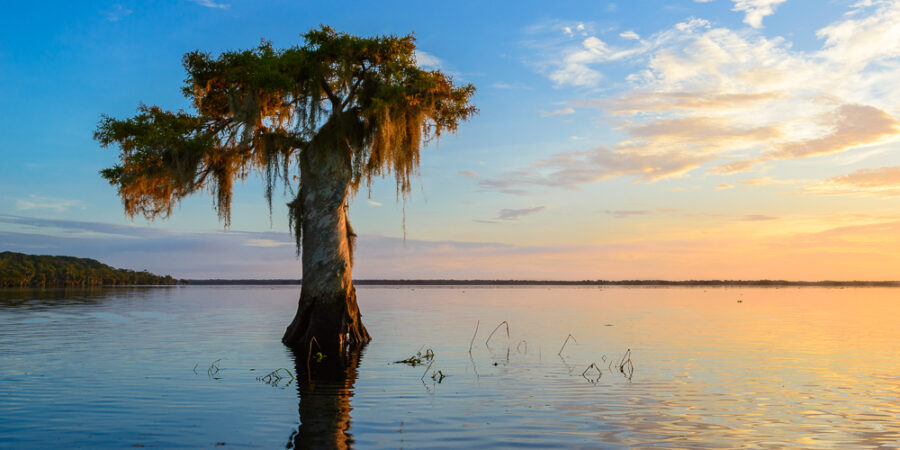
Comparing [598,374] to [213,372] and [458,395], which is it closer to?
[458,395]

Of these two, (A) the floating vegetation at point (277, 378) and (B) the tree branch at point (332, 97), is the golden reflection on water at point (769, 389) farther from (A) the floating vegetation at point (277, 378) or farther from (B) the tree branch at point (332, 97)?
(B) the tree branch at point (332, 97)

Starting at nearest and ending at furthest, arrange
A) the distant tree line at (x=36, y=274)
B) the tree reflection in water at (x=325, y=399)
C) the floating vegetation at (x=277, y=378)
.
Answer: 1. the tree reflection in water at (x=325, y=399)
2. the floating vegetation at (x=277, y=378)
3. the distant tree line at (x=36, y=274)

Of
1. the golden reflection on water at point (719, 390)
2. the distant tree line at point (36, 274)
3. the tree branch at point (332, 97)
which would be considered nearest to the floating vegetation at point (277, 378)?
the golden reflection on water at point (719, 390)

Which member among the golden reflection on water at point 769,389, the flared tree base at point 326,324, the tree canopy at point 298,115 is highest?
the tree canopy at point 298,115

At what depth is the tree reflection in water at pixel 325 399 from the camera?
34.4ft

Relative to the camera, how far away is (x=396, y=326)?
120 ft

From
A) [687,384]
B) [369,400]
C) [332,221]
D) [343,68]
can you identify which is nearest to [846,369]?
[687,384]

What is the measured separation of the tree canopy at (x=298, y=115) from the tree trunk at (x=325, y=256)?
48 cm

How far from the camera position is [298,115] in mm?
22875

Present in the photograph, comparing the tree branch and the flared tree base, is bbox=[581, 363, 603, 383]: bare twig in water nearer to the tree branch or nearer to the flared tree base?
the flared tree base

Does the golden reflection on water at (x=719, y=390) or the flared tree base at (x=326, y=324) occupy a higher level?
the flared tree base at (x=326, y=324)

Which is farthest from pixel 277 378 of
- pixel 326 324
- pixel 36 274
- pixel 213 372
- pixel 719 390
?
pixel 36 274

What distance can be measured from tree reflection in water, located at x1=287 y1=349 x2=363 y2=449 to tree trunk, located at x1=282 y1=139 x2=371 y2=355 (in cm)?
97

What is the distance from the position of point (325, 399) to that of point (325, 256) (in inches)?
369
